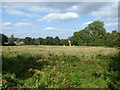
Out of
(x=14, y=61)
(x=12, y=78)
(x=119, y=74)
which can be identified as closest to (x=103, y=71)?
(x=119, y=74)

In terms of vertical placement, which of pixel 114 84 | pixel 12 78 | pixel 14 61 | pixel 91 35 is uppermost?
pixel 91 35

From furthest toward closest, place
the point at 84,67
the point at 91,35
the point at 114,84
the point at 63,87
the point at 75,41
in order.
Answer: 1. the point at 75,41
2. the point at 91,35
3. the point at 84,67
4. the point at 114,84
5. the point at 63,87

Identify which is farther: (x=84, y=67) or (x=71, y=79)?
(x=84, y=67)

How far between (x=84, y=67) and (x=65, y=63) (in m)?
1.57

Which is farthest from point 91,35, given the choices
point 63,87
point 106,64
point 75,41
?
point 63,87

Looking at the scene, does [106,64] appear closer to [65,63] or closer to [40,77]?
[65,63]

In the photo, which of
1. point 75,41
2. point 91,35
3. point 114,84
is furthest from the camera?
point 75,41

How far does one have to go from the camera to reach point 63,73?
7.98m

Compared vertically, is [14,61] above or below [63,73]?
above

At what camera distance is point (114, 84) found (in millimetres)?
6891

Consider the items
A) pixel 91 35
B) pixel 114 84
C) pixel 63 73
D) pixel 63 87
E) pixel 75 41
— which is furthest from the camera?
pixel 75 41

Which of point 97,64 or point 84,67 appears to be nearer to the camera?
point 84,67

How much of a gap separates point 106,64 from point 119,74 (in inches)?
68.3

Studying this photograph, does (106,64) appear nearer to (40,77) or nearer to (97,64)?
(97,64)
